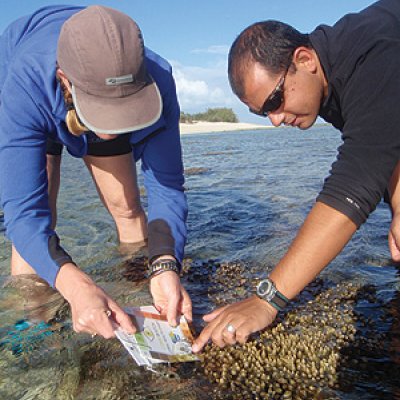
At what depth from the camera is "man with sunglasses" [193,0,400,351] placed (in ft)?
7.51

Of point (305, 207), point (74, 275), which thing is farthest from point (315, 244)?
point (305, 207)

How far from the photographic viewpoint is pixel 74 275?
8.45ft

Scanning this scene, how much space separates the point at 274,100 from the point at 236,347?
5.54ft

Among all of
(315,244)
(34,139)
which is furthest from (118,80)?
(315,244)

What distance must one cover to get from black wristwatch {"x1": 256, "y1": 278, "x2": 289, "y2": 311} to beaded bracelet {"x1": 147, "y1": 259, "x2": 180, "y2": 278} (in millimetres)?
735

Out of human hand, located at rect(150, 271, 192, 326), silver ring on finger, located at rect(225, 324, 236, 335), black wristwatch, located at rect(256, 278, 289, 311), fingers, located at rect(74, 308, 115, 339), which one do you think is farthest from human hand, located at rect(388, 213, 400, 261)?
fingers, located at rect(74, 308, 115, 339)

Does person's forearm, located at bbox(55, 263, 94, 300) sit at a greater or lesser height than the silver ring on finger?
greater

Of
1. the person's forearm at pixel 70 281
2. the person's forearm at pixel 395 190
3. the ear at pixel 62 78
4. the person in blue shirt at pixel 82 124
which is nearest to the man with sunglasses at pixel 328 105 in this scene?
the person's forearm at pixel 395 190

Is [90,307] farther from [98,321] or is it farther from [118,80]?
[118,80]

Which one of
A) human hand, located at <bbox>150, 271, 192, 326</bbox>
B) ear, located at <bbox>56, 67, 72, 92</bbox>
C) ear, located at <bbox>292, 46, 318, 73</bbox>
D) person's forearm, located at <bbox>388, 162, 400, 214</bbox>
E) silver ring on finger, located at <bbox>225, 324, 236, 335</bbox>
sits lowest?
human hand, located at <bbox>150, 271, 192, 326</bbox>

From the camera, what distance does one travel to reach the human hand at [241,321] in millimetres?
2516

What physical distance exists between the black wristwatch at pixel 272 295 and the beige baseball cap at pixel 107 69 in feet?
3.98

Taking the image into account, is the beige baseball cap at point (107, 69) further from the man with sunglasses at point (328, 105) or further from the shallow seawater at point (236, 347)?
the shallow seawater at point (236, 347)

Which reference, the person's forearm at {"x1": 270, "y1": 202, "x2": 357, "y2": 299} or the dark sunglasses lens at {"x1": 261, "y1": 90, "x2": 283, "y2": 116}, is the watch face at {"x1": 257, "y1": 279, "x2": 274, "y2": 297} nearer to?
the person's forearm at {"x1": 270, "y1": 202, "x2": 357, "y2": 299}
